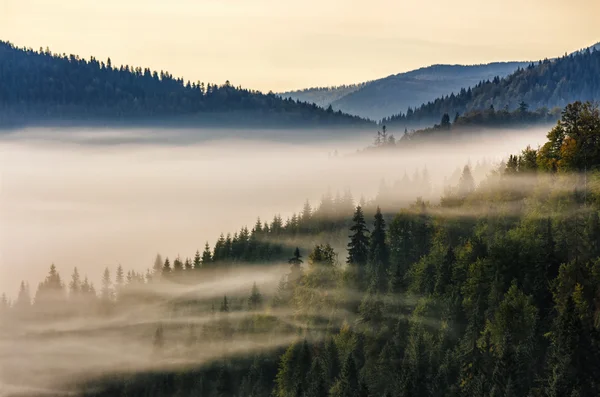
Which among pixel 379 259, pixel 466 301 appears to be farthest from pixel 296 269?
pixel 466 301

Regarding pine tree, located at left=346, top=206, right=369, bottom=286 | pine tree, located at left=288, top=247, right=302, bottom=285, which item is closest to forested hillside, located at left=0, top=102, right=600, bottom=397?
pine tree, located at left=346, top=206, right=369, bottom=286

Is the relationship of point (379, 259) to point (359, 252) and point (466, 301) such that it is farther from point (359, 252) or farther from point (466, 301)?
point (466, 301)

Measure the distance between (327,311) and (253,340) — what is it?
27706 millimetres

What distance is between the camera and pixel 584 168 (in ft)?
421

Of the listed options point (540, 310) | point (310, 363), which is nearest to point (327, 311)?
point (310, 363)

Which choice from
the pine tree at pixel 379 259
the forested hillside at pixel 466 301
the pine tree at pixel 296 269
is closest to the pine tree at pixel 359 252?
the forested hillside at pixel 466 301

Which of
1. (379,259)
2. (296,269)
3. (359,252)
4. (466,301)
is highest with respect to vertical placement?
(466,301)

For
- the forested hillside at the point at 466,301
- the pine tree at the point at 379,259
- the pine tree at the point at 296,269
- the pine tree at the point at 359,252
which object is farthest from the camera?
the pine tree at the point at 296,269

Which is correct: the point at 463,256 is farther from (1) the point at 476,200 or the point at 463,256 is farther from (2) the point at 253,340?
(2) the point at 253,340

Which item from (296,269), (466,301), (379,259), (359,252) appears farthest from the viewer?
(296,269)

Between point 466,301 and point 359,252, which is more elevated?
point 466,301

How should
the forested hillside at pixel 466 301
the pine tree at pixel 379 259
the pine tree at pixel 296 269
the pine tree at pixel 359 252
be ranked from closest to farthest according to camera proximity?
the forested hillside at pixel 466 301 → the pine tree at pixel 379 259 → the pine tree at pixel 359 252 → the pine tree at pixel 296 269

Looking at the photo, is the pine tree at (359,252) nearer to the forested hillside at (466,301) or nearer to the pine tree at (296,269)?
the forested hillside at (466,301)

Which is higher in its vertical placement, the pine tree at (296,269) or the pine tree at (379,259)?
the pine tree at (379,259)
